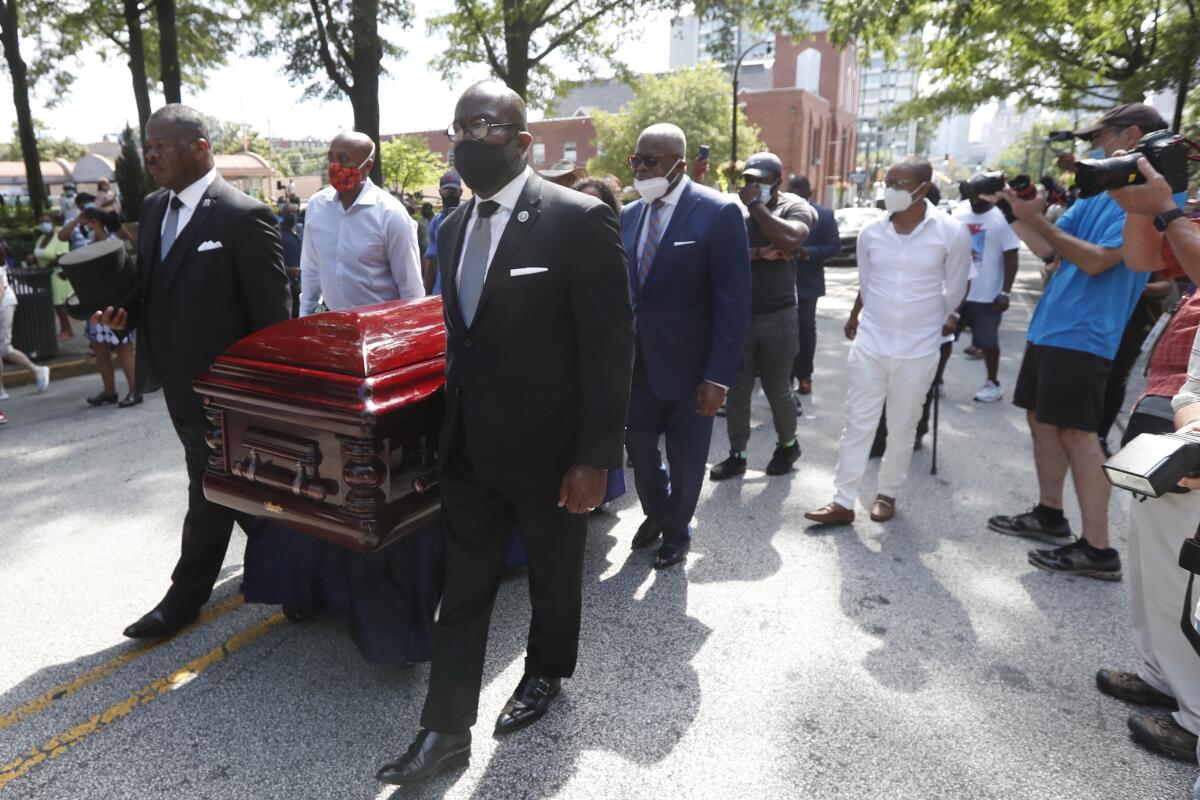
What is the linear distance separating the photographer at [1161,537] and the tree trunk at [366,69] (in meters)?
12.0

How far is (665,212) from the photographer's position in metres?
3.71

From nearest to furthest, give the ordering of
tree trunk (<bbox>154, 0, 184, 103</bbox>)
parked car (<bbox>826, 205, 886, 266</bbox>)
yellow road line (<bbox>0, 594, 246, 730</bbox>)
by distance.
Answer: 1. yellow road line (<bbox>0, 594, 246, 730</bbox>)
2. tree trunk (<bbox>154, 0, 184, 103</bbox>)
3. parked car (<bbox>826, 205, 886, 266</bbox>)

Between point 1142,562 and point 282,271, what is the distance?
329cm

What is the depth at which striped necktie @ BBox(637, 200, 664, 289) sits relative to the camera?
12.1 ft

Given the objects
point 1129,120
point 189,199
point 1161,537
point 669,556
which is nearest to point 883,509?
point 669,556

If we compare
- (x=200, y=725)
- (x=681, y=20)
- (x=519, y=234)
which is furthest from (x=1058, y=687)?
(x=681, y=20)

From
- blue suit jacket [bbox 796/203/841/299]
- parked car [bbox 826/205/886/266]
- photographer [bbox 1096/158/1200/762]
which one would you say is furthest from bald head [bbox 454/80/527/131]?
parked car [bbox 826/205/886/266]

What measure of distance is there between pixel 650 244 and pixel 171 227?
2016mm

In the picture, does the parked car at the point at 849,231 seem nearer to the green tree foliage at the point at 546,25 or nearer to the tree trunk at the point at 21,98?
the green tree foliage at the point at 546,25

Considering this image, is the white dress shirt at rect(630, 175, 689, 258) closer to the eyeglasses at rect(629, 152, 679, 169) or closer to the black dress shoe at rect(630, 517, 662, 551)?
the eyeglasses at rect(629, 152, 679, 169)

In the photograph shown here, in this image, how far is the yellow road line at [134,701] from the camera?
2.44 meters

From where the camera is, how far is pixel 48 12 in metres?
19.0

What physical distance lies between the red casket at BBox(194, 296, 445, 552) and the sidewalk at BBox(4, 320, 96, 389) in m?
7.04

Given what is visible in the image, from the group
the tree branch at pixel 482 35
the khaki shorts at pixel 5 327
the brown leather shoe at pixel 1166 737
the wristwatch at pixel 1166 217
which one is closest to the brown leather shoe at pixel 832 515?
the brown leather shoe at pixel 1166 737
